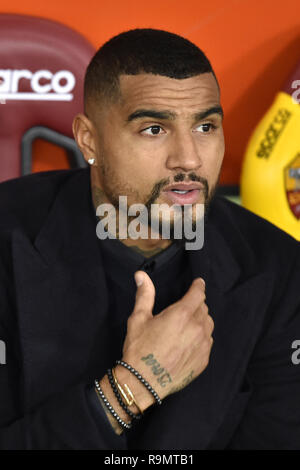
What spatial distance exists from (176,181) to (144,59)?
0.70 ft

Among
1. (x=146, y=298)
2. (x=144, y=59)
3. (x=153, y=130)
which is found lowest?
(x=146, y=298)

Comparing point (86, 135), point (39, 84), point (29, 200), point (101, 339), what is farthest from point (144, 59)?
point (39, 84)

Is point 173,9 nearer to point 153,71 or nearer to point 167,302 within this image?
point 153,71

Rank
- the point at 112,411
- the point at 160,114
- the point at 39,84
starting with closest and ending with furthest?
the point at 112,411, the point at 160,114, the point at 39,84

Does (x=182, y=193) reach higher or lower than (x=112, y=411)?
higher

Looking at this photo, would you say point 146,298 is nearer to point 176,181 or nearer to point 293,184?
point 176,181

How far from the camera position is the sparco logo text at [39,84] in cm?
187

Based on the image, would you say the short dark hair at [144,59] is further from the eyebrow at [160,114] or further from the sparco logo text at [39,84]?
the sparco logo text at [39,84]

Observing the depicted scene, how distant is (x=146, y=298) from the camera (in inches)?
39.6

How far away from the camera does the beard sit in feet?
3.52

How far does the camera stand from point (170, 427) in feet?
3.37

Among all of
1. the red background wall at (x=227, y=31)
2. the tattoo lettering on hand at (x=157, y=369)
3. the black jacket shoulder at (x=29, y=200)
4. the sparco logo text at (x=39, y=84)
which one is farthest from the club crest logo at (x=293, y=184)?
the tattoo lettering on hand at (x=157, y=369)

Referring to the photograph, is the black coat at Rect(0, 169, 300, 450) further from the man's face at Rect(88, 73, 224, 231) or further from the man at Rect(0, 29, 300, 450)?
the man's face at Rect(88, 73, 224, 231)
